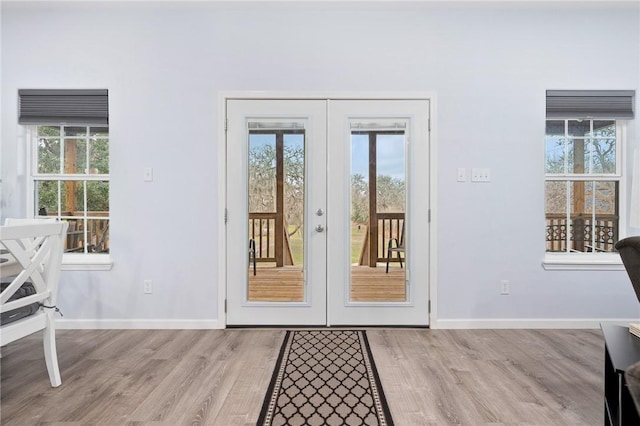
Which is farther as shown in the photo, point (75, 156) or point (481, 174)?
point (75, 156)

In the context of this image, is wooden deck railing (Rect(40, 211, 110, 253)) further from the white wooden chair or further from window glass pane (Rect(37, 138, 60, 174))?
the white wooden chair

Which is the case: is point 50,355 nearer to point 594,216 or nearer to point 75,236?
point 75,236

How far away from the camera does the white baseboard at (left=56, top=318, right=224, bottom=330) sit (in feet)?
9.28

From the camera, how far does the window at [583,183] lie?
2.94 m

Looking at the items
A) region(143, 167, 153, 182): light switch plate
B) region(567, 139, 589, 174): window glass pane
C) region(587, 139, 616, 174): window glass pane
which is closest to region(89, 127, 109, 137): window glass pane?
region(143, 167, 153, 182): light switch plate

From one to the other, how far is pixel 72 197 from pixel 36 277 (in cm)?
148

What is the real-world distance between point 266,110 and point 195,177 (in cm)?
87

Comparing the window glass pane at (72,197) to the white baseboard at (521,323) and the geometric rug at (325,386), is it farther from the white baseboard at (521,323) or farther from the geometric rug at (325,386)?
the white baseboard at (521,323)

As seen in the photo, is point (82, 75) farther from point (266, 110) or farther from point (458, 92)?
point (458, 92)

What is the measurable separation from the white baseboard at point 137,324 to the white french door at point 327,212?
0.25 meters

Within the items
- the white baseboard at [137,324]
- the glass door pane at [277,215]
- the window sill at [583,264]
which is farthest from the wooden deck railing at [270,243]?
the window sill at [583,264]

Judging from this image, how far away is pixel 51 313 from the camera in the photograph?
189 cm

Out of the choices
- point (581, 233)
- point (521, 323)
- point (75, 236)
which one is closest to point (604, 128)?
point (581, 233)

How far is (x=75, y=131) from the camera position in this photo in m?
2.97
